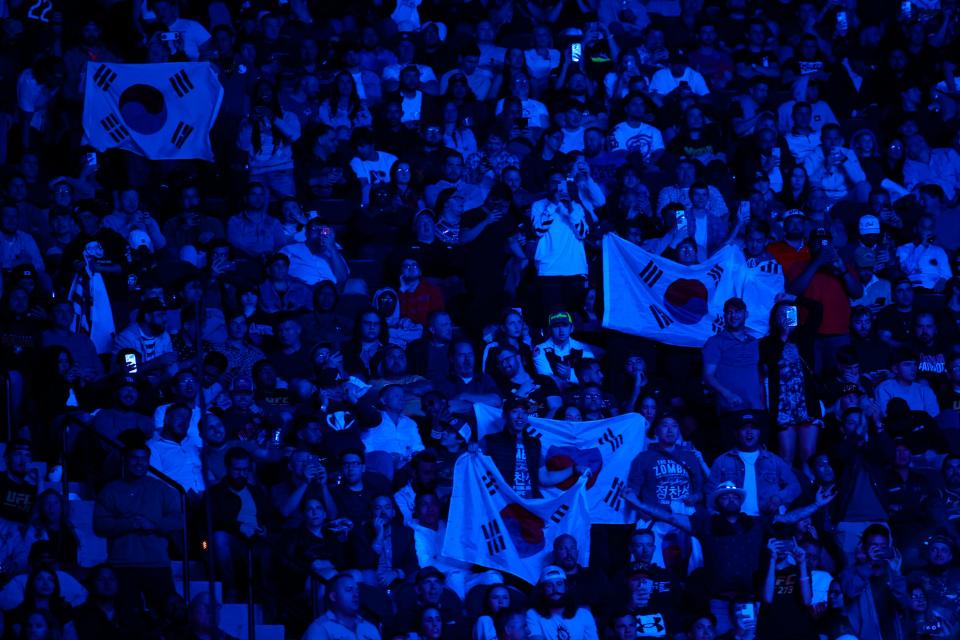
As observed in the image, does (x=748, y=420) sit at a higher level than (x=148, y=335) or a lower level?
lower

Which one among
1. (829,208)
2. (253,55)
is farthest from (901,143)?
(253,55)

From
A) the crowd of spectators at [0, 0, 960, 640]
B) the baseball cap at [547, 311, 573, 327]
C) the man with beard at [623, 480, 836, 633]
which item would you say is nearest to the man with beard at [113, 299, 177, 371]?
the crowd of spectators at [0, 0, 960, 640]

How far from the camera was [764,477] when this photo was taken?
16594 mm

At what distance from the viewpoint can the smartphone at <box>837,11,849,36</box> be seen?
2291 cm

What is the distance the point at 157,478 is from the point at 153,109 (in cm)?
536

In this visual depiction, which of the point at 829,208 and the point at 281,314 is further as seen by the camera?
the point at 829,208

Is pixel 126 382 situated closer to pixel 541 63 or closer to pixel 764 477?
pixel 764 477

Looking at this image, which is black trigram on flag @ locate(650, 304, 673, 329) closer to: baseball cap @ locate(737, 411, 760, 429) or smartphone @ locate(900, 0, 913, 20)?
baseball cap @ locate(737, 411, 760, 429)

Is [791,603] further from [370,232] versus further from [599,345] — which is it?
[370,232]

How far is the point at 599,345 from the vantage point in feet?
60.4

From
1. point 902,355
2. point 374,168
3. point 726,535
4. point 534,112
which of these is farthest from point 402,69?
point 726,535

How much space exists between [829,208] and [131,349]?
23.0ft

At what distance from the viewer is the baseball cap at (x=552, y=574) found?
15.7m

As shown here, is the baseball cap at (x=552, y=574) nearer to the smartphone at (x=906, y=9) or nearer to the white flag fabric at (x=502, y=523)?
the white flag fabric at (x=502, y=523)
